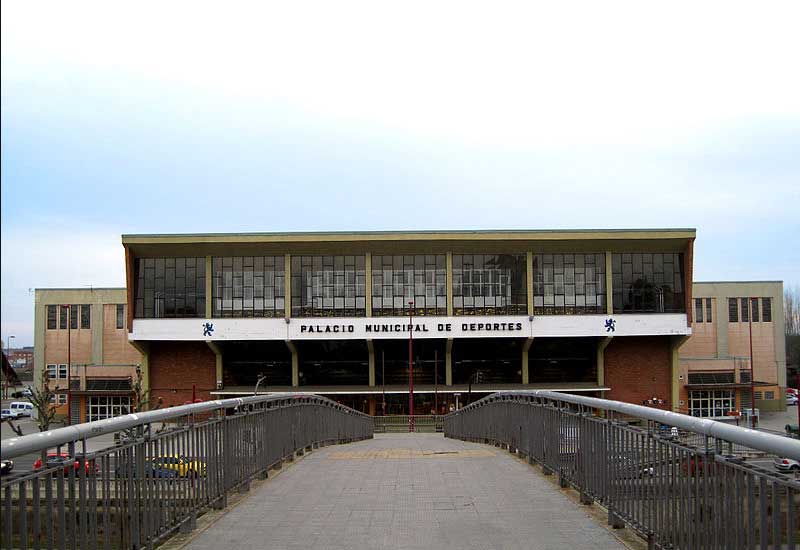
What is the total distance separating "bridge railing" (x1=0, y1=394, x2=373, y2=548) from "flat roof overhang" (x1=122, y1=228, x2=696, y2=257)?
47.7m

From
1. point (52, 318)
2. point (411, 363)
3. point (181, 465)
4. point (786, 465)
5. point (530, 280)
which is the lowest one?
point (411, 363)

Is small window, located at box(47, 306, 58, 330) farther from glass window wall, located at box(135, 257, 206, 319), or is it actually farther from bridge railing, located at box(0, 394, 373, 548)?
bridge railing, located at box(0, 394, 373, 548)

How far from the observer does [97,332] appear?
66.6m

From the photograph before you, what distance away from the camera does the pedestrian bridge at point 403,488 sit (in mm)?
5090

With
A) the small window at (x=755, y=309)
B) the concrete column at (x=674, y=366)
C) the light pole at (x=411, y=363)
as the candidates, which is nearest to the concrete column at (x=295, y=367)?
the light pole at (x=411, y=363)

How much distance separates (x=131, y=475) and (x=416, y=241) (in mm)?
53064

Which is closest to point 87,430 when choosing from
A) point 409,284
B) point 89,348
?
point 409,284

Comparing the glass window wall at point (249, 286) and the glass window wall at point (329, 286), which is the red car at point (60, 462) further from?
the glass window wall at point (249, 286)

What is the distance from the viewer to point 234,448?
1014cm

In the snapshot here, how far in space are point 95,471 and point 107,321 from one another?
63856mm

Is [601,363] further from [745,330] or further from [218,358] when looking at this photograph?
[218,358]

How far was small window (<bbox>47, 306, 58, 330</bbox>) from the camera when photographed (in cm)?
6138

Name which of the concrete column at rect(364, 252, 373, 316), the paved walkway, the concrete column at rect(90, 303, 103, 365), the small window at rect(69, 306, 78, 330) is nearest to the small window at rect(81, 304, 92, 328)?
the concrete column at rect(90, 303, 103, 365)

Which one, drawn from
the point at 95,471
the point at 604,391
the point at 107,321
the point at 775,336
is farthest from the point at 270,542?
the point at 775,336
